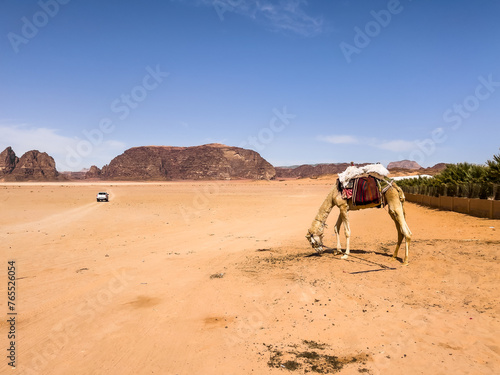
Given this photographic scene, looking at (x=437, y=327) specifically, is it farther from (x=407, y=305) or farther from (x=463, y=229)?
(x=463, y=229)

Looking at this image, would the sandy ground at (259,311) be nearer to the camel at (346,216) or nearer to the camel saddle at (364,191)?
the camel at (346,216)

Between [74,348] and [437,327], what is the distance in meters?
6.93

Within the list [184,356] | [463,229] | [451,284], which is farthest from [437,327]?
[463,229]

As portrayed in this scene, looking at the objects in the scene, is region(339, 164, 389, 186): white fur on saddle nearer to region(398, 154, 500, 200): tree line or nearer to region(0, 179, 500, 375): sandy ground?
region(0, 179, 500, 375): sandy ground

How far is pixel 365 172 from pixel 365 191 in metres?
0.73

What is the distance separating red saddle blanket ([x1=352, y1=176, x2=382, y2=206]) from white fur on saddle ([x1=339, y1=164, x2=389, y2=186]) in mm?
218

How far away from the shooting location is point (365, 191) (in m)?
11.3

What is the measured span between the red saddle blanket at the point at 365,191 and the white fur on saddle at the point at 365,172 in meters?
0.22

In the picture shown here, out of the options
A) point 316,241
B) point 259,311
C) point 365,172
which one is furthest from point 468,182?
point 259,311

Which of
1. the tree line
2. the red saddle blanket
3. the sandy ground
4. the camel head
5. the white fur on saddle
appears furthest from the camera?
the tree line

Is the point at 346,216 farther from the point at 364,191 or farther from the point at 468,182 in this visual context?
the point at 468,182

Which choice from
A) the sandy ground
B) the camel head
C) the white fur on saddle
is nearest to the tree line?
the sandy ground

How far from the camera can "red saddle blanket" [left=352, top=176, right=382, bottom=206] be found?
11.2 metres

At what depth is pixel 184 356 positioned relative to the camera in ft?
18.7
